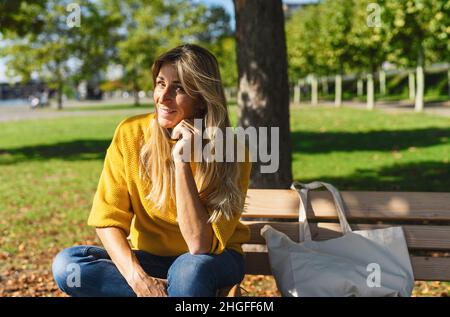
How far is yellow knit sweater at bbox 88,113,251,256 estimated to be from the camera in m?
2.86

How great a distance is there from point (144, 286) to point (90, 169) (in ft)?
33.6

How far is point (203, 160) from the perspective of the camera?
2855 millimetres

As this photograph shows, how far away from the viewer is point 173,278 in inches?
104

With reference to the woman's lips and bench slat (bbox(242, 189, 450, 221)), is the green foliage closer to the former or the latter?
bench slat (bbox(242, 189, 450, 221))

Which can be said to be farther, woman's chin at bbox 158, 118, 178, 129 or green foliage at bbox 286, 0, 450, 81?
green foliage at bbox 286, 0, 450, 81

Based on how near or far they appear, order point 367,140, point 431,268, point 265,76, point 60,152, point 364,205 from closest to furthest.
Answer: point 431,268, point 364,205, point 265,76, point 60,152, point 367,140

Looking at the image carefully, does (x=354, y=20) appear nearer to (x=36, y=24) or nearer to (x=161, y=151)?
(x=36, y=24)

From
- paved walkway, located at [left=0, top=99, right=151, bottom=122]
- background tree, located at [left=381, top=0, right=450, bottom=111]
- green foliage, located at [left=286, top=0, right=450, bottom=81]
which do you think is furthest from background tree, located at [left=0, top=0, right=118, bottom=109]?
background tree, located at [left=381, top=0, right=450, bottom=111]

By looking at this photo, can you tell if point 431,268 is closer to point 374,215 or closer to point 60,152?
point 374,215

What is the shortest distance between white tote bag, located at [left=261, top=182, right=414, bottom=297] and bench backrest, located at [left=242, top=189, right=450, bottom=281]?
0.15m

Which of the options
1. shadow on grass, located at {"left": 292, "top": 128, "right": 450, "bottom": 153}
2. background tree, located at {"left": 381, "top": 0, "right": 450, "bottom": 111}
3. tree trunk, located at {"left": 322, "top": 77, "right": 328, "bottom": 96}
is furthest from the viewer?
tree trunk, located at {"left": 322, "top": 77, "right": 328, "bottom": 96}

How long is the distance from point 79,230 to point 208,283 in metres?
4.85

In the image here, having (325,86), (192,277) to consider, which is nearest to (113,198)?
(192,277)
